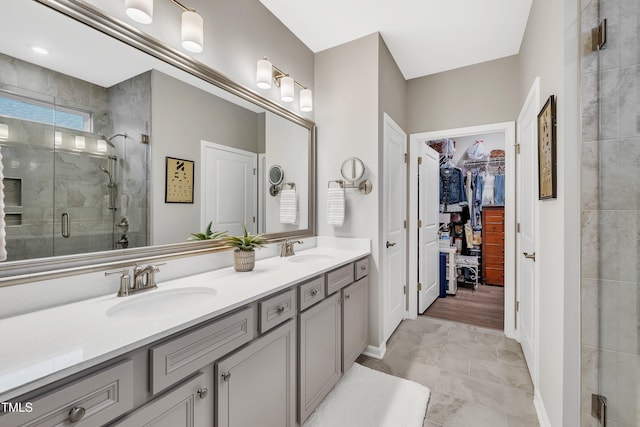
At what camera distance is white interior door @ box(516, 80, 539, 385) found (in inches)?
77.0

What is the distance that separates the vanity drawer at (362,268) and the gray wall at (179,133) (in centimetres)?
119

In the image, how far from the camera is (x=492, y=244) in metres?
4.54

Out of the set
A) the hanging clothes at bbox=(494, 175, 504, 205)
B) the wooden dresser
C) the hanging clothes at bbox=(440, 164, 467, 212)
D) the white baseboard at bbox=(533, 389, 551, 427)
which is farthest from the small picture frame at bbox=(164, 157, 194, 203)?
the hanging clothes at bbox=(494, 175, 504, 205)

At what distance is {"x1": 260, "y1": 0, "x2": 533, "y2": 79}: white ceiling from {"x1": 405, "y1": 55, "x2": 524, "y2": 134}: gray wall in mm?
159

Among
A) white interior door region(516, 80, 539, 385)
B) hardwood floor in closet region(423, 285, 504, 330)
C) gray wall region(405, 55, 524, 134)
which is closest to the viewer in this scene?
white interior door region(516, 80, 539, 385)

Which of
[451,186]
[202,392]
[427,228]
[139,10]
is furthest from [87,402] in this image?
[451,186]

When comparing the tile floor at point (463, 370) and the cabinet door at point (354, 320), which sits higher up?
the cabinet door at point (354, 320)

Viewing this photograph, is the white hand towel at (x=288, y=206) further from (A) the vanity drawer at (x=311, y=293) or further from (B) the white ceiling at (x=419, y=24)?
(B) the white ceiling at (x=419, y=24)

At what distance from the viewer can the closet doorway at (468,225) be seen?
3236 millimetres

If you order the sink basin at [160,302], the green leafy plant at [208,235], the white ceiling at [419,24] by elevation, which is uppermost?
the white ceiling at [419,24]

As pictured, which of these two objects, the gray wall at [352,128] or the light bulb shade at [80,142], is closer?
the light bulb shade at [80,142]

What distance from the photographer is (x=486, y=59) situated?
284 cm

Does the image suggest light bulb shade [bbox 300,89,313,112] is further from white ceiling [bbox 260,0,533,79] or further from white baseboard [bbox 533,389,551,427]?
white baseboard [bbox 533,389,551,427]

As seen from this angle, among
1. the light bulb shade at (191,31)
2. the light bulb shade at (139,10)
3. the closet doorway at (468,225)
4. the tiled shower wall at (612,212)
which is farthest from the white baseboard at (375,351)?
the light bulb shade at (139,10)
